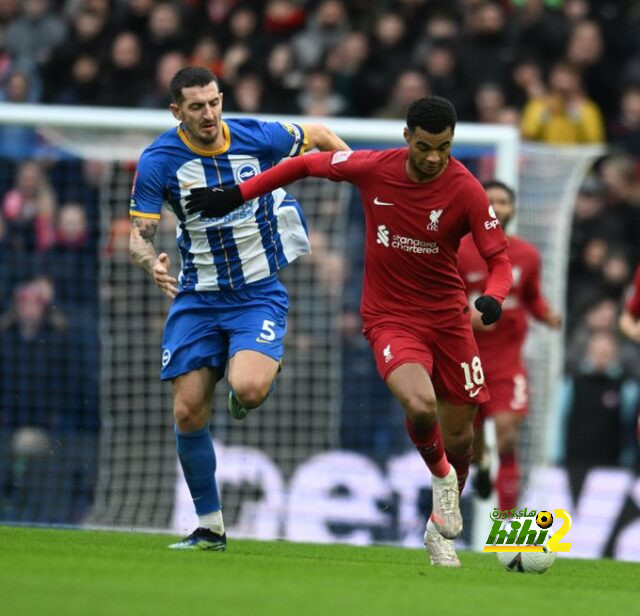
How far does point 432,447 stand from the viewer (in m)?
8.30

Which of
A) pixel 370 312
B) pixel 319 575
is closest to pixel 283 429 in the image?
pixel 370 312

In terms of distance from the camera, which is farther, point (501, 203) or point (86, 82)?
point (86, 82)

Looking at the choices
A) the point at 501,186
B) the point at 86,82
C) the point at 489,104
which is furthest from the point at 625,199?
the point at 86,82

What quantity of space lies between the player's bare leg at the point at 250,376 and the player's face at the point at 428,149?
4.49 feet

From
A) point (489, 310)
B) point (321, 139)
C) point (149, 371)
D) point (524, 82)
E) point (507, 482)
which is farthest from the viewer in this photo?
point (524, 82)

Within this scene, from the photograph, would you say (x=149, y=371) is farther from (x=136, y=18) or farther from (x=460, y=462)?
(x=460, y=462)

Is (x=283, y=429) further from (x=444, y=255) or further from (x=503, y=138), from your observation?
(x=444, y=255)

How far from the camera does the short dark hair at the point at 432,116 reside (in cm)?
804

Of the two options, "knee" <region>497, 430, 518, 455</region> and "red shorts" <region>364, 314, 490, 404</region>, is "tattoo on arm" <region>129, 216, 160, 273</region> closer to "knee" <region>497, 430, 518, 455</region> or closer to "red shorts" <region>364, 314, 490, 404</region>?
"red shorts" <region>364, 314, 490, 404</region>

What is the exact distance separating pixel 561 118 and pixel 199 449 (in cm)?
732

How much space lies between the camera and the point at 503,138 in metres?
12.2

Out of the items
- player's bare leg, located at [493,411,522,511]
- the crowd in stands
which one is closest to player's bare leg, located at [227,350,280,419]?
player's bare leg, located at [493,411,522,511]

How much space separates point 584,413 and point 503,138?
2.42 metres

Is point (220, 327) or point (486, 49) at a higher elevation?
point (486, 49)
